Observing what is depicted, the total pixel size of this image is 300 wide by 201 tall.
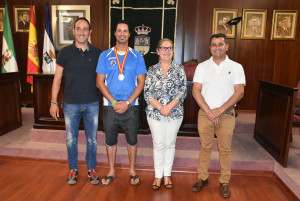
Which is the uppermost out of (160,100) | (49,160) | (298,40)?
(298,40)

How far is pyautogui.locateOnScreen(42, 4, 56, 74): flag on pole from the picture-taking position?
16.0 ft

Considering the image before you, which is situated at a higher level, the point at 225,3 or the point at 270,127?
the point at 225,3

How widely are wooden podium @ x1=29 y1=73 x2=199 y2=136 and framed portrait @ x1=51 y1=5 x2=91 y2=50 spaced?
2.07m

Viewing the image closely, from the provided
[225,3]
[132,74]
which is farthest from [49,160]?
[225,3]

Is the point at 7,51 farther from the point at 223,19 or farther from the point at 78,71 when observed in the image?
the point at 223,19

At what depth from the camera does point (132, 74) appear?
2312 mm

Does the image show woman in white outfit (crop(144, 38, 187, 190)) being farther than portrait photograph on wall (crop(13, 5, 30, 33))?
No

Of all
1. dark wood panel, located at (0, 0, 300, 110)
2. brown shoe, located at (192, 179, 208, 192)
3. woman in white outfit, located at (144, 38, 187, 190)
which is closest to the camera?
woman in white outfit, located at (144, 38, 187, 190)

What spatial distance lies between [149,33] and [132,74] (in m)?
3.06

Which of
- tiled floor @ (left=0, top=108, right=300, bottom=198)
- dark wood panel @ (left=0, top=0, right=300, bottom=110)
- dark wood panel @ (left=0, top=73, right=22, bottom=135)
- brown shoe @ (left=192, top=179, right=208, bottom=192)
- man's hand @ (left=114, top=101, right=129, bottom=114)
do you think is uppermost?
dark wood panel @ (left=0, top=0, right=300, bottom=110)

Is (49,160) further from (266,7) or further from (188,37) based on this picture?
(266,7)

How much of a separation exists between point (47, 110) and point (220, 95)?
2.67 meters

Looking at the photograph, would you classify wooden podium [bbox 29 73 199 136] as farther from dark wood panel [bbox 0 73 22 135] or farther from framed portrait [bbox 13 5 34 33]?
framed portrait [bbox 13 5 34 33]

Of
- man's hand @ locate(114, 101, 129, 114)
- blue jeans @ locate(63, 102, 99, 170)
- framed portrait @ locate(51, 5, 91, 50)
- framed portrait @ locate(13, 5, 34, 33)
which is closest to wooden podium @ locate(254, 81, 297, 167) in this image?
man's hand @ locate(114, 101, 129, 114)
